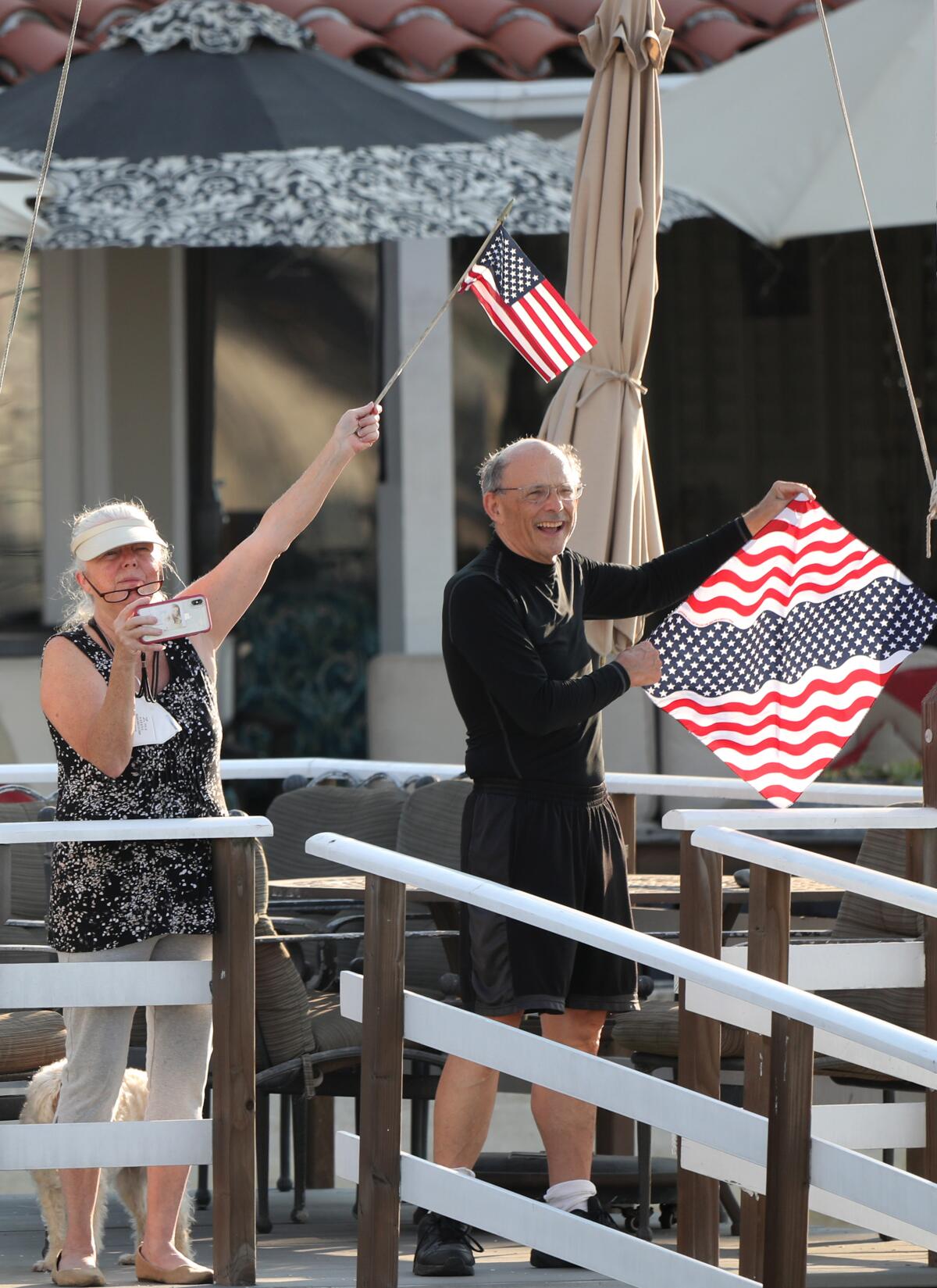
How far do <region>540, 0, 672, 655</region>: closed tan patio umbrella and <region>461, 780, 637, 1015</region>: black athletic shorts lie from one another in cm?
179

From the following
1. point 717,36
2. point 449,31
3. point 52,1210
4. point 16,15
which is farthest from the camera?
point 717,36

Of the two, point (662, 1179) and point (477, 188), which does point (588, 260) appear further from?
point (662, 1179)

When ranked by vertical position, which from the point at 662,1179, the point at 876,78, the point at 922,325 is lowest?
the point at 662,1179

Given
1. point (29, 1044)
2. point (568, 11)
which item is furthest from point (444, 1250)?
point (568, 11)

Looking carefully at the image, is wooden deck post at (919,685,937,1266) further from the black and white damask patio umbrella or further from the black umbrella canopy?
the black umbrella canopy

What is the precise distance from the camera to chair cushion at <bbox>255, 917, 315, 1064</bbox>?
4801mm

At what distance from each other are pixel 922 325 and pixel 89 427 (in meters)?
4.53

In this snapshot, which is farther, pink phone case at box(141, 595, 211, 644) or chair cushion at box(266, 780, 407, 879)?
chair cushion at box(266, 780, 407, 879)

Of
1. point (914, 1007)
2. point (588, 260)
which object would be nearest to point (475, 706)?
point (914, 1007)

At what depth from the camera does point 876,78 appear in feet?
29.6

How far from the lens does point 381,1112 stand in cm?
393

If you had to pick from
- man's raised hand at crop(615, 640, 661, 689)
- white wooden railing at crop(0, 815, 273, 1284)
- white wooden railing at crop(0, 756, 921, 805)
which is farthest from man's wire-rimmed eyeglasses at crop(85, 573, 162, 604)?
→ white wooden railing at crop(0, 756, 921, 805)

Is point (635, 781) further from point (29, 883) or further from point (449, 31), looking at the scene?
point (449, 31)

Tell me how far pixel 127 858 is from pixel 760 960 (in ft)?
4.56
